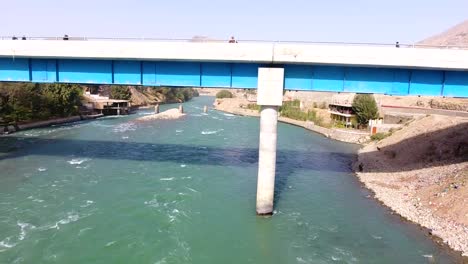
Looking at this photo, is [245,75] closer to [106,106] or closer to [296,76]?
[296,76]

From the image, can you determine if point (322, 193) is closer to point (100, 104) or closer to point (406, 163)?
point (406, 163)

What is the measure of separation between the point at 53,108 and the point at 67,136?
67.6 ft

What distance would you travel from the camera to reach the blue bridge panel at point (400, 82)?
27.6 meters

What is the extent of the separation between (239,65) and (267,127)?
19.2 feet

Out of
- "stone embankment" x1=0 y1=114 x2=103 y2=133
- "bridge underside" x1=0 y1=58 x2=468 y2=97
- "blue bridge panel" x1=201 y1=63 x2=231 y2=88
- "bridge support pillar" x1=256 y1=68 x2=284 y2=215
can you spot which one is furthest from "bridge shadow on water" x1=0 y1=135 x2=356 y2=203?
"blue bridge panel" x1=201 y1=63 x2=231 y2=88

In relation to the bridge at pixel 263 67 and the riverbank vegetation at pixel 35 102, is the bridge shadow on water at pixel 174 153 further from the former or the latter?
the bridge at pixel 263 67

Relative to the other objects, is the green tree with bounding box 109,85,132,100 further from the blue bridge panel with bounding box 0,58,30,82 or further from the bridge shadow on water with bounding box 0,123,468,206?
the blue bridge panel with bounding box 0,58,30,82

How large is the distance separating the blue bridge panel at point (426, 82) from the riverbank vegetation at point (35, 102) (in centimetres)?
6191

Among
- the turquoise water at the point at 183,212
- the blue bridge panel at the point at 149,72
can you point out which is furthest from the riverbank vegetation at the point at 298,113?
the blue bridge panel at the point at 149,72

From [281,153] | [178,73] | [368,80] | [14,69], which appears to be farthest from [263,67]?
[281,153]

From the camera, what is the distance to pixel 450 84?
1072 inches

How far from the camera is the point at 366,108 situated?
225 ft

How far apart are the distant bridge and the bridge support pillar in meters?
1.31

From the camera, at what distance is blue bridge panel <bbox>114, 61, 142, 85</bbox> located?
30.7 metres
